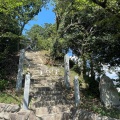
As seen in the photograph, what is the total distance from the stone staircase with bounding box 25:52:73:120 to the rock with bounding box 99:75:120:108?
151cm

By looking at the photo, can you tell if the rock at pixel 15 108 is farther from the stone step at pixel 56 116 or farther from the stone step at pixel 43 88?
the stone step at pixel 43 88

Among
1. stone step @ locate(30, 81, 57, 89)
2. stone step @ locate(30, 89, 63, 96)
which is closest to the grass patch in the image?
stone step @ locate(30, 89, 63, 96)

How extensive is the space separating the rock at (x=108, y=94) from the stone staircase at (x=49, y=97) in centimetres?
151

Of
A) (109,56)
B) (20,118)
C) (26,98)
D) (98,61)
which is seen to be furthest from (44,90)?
(109,56)

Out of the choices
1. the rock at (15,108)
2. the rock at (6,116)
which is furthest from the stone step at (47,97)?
the rock at (6,116)

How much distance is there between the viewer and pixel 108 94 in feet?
→ 29.2

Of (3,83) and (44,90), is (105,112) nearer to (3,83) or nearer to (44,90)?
(44,90)

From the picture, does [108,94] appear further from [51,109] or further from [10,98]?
[10,98]

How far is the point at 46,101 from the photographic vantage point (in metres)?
9.64

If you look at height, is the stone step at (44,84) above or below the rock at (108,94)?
above

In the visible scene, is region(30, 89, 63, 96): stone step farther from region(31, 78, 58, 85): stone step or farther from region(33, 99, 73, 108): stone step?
region(31, 78, 58, 85): stone step

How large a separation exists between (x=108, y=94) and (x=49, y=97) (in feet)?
8.88

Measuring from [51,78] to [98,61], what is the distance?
2.82 metres

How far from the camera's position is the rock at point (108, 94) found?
872cm
